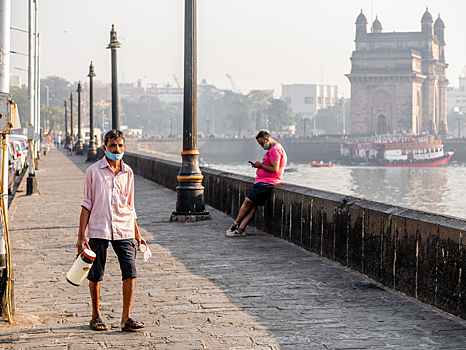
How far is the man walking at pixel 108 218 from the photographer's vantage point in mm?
4848

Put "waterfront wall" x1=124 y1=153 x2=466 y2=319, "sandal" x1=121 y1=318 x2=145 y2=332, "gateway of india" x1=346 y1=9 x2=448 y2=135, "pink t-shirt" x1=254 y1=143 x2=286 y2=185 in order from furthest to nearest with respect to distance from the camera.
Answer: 1. "gateway of india" x1=346 y1=9 x2=448 y2=135
2. "pink t-shirt" x1=254 y1=143 x2=286 y2=185
3. "waterfront wall" x1=124 y1=153 x2=466 y2=319
4. "sandal" x1=121 y1=318 x2=145 y2=332

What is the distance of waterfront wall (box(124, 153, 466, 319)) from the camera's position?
5363 mm

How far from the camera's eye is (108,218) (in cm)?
487

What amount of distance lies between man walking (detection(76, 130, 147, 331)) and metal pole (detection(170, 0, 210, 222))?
6.11m

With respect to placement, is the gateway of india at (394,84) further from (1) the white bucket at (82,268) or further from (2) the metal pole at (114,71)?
(1) the white bucket at (82,268)

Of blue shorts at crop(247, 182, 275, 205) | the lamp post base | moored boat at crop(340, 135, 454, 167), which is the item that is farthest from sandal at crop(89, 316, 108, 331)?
moored boat at crop(340, 135, 454, 167)

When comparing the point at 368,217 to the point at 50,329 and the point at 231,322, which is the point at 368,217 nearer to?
the point at 231,322

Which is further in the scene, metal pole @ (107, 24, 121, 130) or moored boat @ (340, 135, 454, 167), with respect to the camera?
moored boat @ (340, 135, 454, 167)

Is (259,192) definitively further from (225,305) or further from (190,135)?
(225,305)

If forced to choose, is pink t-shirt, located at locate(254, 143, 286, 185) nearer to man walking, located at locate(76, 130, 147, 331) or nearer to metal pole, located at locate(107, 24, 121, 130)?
man walking, located at locate(76, 130, 147, 331)

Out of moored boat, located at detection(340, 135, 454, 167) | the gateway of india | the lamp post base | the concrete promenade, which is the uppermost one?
the gateway of india

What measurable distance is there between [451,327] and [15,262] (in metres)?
5.16

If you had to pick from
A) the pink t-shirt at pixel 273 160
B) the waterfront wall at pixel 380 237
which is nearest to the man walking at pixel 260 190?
the pink t-shirt at pixel 273 160

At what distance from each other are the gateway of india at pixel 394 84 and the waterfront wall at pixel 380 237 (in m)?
108
